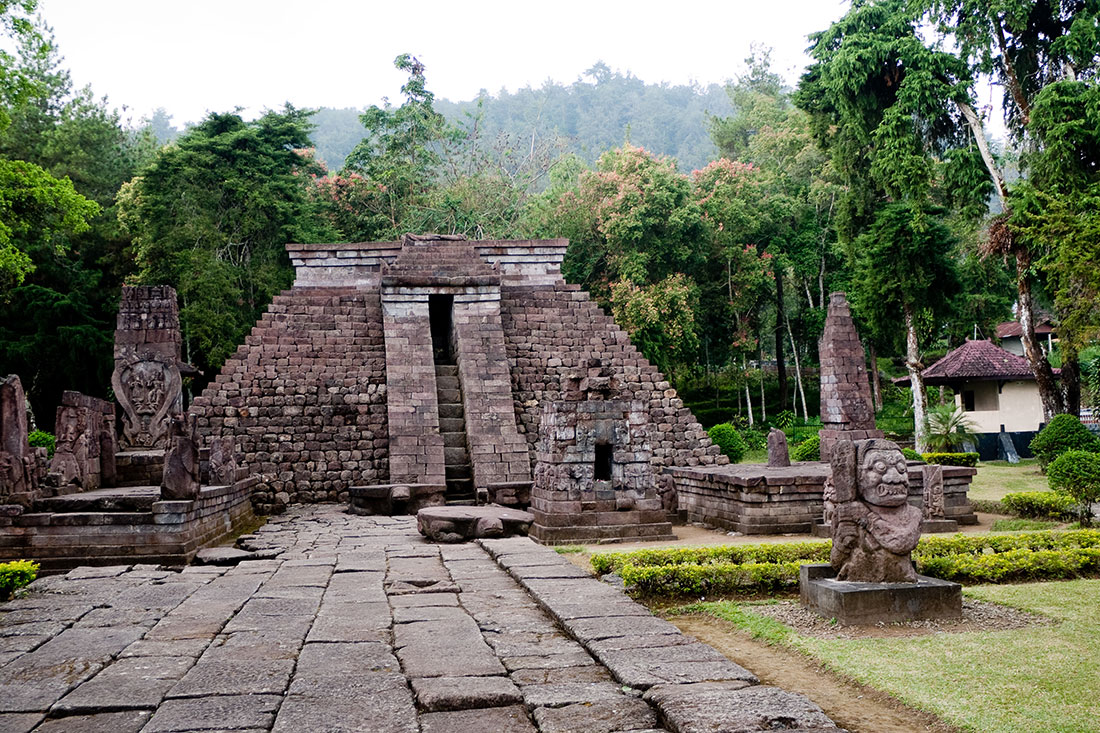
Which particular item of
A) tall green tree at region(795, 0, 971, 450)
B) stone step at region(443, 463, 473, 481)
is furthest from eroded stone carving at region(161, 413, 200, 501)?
tall green tree at region(795, 0, 971, 450)

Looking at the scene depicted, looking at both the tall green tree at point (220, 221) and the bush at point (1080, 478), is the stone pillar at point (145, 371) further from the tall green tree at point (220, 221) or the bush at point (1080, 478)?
the bush at point (1080, 478)

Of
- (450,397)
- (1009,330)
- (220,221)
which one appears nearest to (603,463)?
(450,397)

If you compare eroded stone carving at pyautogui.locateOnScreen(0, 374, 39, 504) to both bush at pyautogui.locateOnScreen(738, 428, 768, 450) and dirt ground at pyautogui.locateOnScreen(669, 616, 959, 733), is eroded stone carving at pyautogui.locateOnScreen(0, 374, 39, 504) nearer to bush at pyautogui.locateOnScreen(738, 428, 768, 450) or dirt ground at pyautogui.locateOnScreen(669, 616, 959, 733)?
dirt ground at pyautogui.locateOnScreen(669, 616, 959, 733)

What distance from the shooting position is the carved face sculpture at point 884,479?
5.62m

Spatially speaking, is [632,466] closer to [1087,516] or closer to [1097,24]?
[1087,516]

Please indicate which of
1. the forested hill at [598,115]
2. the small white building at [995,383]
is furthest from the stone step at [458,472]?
the forested hill at [598,115]

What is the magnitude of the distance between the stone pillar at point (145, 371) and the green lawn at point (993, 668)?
967cm

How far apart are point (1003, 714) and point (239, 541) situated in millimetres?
8112

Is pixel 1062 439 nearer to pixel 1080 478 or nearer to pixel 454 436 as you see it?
pixel 1080 478

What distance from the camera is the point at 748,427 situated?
29344mm

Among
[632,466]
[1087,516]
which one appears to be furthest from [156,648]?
[1087,516]

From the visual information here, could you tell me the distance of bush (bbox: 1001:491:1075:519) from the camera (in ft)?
34.4

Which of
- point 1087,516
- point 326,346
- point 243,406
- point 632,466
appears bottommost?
point 1087,516

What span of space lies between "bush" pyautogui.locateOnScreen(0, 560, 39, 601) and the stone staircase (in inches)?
296
